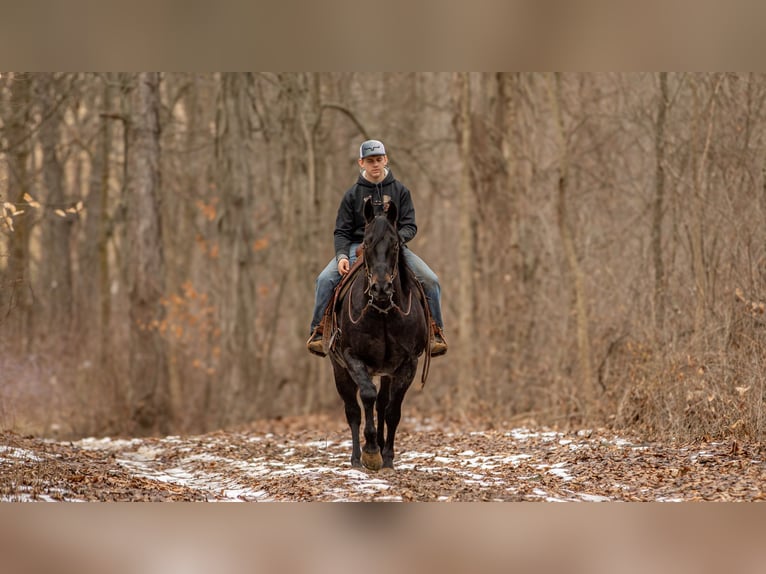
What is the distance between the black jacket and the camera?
1146 centimetres

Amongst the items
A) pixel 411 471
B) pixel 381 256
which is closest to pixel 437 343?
pixel 411 471

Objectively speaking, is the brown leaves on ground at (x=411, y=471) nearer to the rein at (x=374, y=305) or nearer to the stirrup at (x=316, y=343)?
the stirrup at (x=316, y=343)

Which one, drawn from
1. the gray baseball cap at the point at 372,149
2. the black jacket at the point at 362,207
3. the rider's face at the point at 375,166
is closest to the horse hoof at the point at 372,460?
the black jacket at the point at 362,207

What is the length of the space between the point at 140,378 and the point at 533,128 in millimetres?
10691

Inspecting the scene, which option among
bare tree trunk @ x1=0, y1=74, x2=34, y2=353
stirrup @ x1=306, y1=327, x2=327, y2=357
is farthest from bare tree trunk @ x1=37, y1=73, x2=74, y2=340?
stirrup @ x1=306, y1=327, x2=327, y2=357

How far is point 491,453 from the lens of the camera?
1350 centimetres

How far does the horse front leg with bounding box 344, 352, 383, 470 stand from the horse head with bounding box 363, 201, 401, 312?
1.09m

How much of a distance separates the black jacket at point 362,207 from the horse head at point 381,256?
73cm

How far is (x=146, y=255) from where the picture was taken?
67.4 ft

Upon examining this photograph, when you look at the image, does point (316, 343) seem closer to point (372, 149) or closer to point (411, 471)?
point (411, 471)

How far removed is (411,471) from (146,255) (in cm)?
1074

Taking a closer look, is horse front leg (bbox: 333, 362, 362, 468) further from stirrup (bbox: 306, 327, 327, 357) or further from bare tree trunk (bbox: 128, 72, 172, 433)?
bare tree trunk (bbox: 128, 72, 172, 433)
